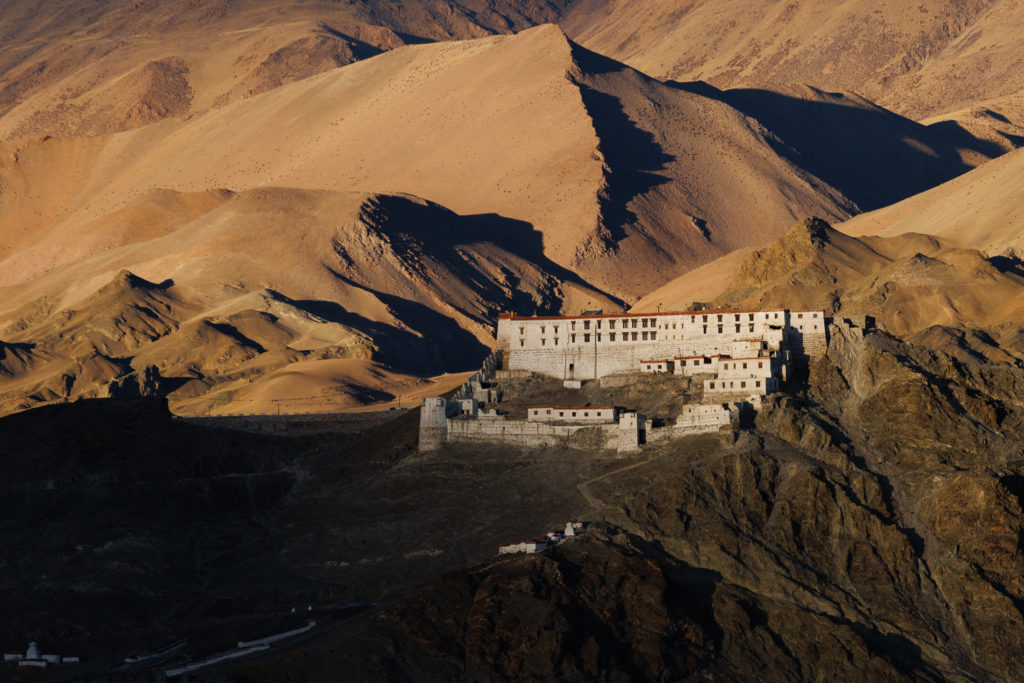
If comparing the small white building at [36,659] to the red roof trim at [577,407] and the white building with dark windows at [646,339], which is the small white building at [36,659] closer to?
the red roof trim at [577,407]

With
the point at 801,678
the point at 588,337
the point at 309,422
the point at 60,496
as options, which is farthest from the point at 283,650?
the point at 309,422

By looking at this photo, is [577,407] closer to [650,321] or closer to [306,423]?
[650,321]

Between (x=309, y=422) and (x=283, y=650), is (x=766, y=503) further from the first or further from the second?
(x=309, y=422)

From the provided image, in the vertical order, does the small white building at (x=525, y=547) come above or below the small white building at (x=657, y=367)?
below

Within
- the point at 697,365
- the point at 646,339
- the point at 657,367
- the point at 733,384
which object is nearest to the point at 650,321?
the point at 646,339

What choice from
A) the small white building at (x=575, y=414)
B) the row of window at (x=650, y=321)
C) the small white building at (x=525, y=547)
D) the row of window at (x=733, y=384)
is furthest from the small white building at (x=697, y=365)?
the small white building at (x=525, y=547)

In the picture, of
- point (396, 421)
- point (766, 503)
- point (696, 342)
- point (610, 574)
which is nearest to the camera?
point (610, 574)

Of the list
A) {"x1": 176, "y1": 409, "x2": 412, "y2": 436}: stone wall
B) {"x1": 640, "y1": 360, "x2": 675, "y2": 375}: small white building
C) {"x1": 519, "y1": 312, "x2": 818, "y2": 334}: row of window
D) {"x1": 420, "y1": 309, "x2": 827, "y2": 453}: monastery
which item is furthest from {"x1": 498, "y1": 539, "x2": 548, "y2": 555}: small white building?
{"x1": 176, "y1": 409, "x2": 412, "y2": 436}: stone wall

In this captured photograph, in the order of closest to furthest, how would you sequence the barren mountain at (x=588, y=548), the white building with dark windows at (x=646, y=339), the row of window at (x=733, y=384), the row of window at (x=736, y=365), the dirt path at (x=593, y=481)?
the barren mountain at (x=588, y=548), the dirt path at (x=593, y=481), the row of window at (x=733, y=384), the row of window at (x=736, y=365), the white building with dark windows at (x=646, y=339)
